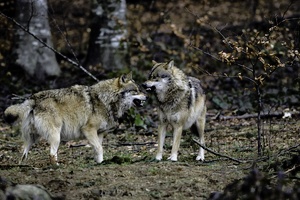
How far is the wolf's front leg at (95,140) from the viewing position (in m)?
10.2

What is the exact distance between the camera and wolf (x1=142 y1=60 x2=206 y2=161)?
1033 centimetres

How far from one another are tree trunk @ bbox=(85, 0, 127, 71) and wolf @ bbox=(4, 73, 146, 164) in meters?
6.77

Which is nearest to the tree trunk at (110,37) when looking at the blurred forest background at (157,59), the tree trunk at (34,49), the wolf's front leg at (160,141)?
the blurred forest background at (157,59)

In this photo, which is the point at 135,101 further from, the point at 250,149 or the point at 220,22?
the point at 220,22

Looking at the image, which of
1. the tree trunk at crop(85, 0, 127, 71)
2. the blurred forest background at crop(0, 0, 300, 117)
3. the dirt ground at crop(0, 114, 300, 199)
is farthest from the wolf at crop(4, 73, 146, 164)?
the tree trunk at crop(85, 0, 127, 71)

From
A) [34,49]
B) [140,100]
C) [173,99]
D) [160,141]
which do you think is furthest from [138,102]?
[34,49]

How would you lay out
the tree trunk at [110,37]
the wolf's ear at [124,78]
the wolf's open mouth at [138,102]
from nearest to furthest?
the wolf's ear at [124,78] < the wolf's open mouth at [138,102] < the tree trunk at [110,37]

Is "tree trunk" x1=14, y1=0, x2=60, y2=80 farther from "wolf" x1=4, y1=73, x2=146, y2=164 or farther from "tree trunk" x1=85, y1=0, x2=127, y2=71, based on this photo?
"wolf" x1=4, y1=73, x2=146, y2=164

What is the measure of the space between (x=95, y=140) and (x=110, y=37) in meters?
8.16

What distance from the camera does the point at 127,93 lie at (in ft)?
36.2

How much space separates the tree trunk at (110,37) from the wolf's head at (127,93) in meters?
6.72

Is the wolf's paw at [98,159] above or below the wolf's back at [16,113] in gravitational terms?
below

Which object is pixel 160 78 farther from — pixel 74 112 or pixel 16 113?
pixel 16 113

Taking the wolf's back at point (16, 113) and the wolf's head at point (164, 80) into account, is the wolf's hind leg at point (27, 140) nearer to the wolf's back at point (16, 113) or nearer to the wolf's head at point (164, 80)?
the wolf's back at point (16, 113)
